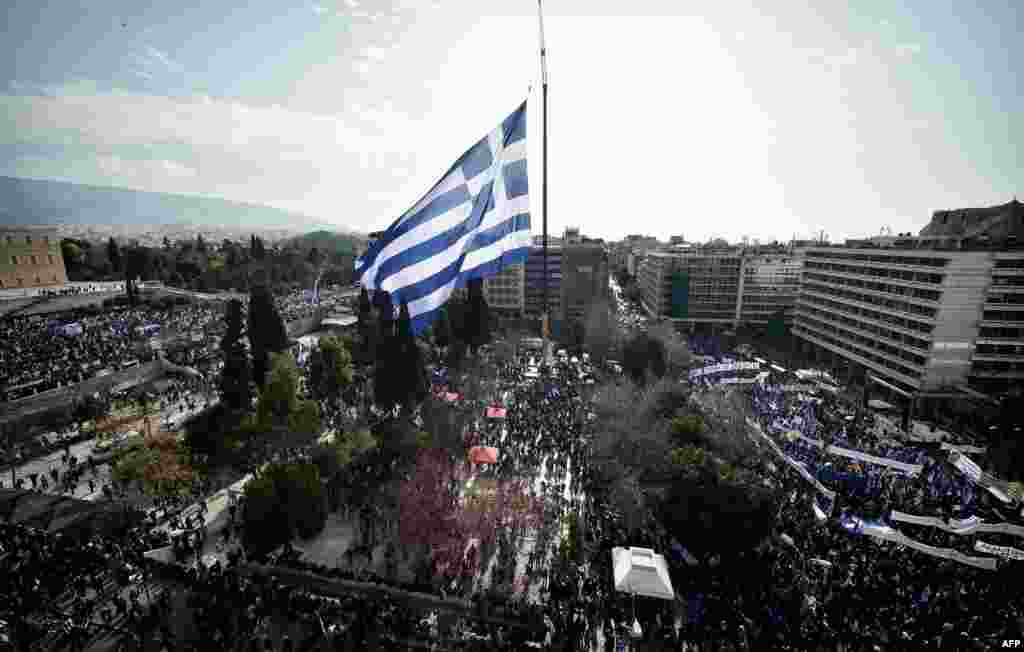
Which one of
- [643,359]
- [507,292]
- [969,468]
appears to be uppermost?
[507,292]

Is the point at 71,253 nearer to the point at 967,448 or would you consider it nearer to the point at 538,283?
the point at 538,283

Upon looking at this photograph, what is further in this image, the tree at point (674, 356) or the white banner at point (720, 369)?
the tree at point (674, 356)

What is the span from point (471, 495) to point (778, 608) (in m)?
11.9

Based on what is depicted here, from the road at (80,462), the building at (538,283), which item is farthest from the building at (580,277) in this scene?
the road at (80,462)

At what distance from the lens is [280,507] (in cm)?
1623

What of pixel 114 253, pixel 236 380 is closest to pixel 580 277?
pixel 236 380

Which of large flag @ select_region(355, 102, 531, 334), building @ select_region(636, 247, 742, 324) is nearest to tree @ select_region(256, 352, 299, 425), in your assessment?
large flag @ select_region(355, 102, 531, 334)

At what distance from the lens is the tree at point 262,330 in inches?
1302

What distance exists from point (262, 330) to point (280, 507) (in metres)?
21.3

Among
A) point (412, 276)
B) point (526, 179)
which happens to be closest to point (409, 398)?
point (412, 276)

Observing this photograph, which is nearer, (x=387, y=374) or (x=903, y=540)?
(x=903, y=540)

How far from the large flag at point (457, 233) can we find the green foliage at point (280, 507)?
8586 millimetres

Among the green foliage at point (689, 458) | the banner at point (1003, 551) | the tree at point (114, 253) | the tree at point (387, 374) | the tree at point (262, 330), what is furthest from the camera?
the tree at point (114, 253)

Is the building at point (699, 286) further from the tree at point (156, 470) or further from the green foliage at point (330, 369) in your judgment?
the tree at point (156, 470)
